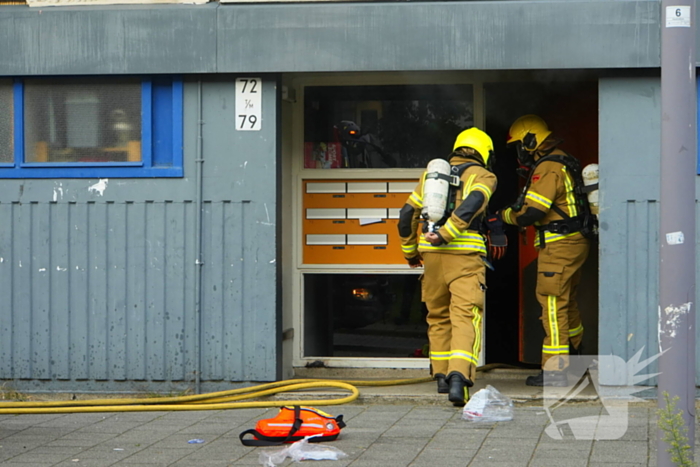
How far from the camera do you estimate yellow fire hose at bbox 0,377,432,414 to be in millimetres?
6945

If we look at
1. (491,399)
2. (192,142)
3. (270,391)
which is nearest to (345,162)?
(192,142)

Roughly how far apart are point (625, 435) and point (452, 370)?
145cm

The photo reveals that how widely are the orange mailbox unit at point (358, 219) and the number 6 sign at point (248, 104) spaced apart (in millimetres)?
1142

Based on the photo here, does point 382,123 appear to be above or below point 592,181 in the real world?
above

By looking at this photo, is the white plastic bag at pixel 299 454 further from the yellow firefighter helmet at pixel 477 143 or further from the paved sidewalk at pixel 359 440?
the yellow firefighter helmet at pixel 477 143

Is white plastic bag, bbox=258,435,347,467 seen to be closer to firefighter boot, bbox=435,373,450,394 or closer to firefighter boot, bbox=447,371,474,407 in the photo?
firefighter boot, bbox=447,371,474,407

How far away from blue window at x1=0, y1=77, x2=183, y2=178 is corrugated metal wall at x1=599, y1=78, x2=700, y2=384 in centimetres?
341

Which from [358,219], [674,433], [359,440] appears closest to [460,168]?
[358,219]

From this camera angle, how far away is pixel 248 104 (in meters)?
7.47

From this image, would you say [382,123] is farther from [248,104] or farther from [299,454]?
[299,454]

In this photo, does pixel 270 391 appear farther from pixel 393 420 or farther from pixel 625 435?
pixel 625 435

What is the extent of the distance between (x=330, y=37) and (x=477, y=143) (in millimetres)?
1432

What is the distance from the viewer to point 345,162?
8.45 metres

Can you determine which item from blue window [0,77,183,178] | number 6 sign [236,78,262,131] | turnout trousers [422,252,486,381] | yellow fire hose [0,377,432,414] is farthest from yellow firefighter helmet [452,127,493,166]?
blue window [0,77,183,178]
